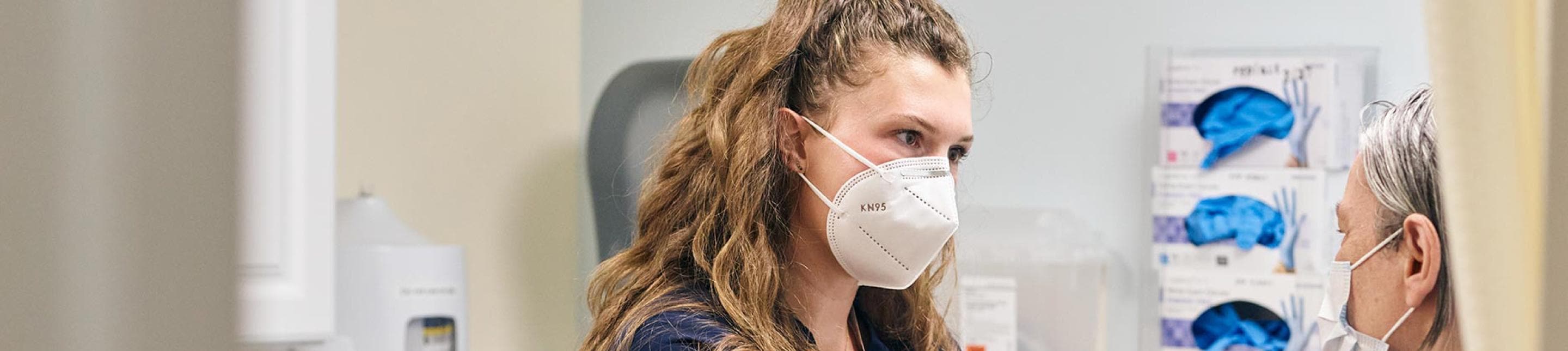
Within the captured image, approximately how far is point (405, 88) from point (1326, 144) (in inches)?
62.4

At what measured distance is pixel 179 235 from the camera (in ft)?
0.45

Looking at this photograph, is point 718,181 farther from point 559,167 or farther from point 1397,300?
point 559,167

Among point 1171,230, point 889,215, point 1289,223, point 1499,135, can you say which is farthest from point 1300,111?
point 1499,135

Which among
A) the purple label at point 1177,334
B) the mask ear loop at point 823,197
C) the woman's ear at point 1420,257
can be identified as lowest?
the purple label at point 1177,334

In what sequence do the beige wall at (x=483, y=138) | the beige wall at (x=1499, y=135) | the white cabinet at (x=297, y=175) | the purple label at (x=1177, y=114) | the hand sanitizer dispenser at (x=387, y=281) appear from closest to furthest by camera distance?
the beige wall at (x=1499, y=135) < the white cabinet at (x=297, y=175) < the hand sanitizer dispenser at (x=387, y=281) < the beige wall at (x=483, y=138) < the purple label at (x=1177, y=114)

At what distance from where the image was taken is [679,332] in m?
1.04

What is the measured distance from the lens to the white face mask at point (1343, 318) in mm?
1176

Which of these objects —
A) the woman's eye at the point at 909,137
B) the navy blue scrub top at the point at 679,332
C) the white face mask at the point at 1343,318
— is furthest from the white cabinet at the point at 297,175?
the white face mask at the point at 1343,318

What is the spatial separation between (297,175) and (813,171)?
0.71 m

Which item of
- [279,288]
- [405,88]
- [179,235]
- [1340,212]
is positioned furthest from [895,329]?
[179,235]

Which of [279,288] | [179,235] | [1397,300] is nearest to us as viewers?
[179,235]

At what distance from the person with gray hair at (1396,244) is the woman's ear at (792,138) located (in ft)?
1.75

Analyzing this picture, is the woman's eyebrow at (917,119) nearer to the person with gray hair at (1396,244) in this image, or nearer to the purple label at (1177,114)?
the person with gray hair at (1396,244)

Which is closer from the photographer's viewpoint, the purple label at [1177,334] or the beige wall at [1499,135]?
the beige wall at [1499,135]
